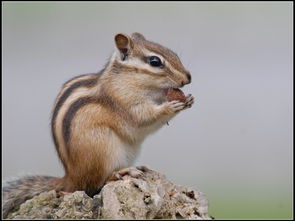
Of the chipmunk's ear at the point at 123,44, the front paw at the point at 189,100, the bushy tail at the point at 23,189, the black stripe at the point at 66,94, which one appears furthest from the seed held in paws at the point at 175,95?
the bushy tail at the point at 23,189

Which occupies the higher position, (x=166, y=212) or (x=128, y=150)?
(x=128, y=150)

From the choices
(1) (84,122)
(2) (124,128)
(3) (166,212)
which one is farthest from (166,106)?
(3) (166,212)

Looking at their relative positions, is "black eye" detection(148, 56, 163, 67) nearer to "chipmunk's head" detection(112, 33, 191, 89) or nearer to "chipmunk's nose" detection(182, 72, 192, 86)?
"chipmunk's head" detection(112, 33, 191, 89)

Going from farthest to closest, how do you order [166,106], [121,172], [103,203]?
[166,106]
[121,172]
[103,203]

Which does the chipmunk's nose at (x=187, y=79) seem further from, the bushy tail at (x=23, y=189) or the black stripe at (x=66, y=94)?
the bushy tail at (x=23, y=189)

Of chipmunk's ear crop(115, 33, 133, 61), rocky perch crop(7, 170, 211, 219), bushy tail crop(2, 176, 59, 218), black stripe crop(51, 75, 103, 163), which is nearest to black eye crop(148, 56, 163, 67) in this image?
chipmunk's ear crop(115, 33, 133, 61)

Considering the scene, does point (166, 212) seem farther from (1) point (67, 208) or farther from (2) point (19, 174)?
(2) point (19, 174)

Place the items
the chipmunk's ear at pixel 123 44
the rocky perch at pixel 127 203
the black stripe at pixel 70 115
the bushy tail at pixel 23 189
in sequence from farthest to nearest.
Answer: the chipmunk's ear at pixel 123 44 → the black stripe at pixel 70 115 → the bushy tail at pixel 23 189 → the rocky perch at pixel 127 203
